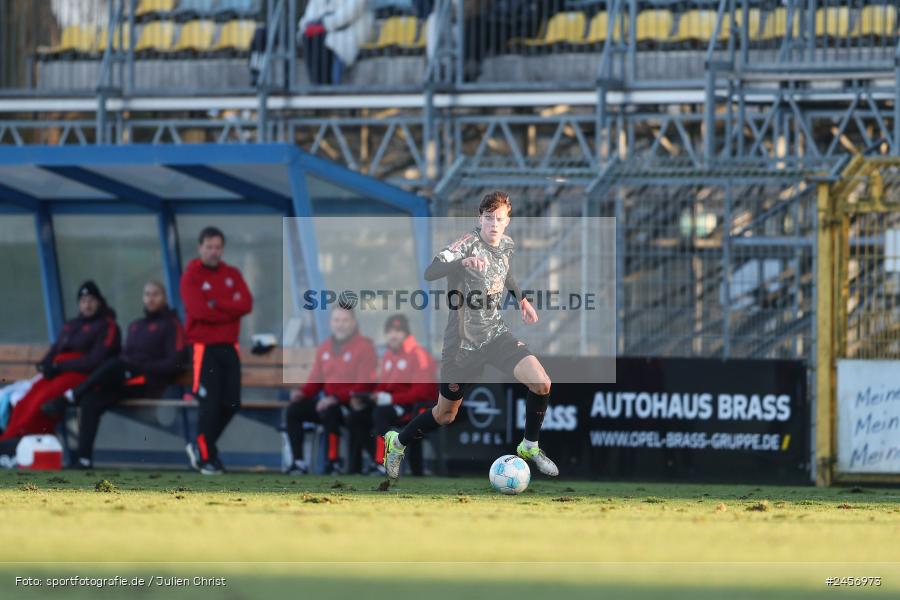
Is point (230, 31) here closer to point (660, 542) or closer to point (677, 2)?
point (677, 2)

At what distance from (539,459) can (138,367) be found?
572 cm

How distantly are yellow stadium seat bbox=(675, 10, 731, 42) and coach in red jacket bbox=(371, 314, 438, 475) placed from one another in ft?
27.6

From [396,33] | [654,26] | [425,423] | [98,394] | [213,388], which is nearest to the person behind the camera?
[425,423]

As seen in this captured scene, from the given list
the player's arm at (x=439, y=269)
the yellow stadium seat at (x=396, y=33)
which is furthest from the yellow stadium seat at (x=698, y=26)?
the player's arm at (x=439, y=269)

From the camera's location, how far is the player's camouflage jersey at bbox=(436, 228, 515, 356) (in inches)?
427

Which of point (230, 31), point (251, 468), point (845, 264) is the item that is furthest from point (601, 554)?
point (230, 31)

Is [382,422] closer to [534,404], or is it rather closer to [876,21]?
[534,404]

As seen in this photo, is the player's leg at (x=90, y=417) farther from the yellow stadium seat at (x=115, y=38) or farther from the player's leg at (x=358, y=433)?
the yellow stadium seat at (x=115, y=38)

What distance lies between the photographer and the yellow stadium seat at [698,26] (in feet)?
70.6

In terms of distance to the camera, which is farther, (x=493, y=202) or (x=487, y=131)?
(x=487, y=131)

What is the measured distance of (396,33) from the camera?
22578 millimetres

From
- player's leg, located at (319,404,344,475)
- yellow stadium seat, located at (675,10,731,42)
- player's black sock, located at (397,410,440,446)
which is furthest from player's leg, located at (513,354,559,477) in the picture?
yellow stadium seat, located at (675,10,731,42)

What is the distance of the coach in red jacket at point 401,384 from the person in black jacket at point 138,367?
2068 mm

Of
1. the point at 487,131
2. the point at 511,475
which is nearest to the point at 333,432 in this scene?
the point at 511,475
